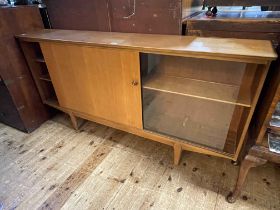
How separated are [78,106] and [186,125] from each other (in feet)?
2.84

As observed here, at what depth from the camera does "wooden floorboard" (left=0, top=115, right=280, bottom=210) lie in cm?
114

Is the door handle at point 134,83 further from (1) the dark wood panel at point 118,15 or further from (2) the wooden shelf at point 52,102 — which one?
(2) the wooden shelf at point 52,102

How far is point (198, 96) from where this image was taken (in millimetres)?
1083

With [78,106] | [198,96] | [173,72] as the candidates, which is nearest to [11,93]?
[78,106]

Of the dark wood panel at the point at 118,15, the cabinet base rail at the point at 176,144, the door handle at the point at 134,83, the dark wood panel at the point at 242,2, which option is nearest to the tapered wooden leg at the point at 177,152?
the cabinet base rail at the point at 176,144

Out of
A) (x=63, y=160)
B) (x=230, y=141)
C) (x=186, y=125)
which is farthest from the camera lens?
(x=63, y=160)

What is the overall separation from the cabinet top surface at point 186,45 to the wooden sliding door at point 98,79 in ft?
0.15

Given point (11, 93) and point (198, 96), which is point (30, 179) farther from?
point (198, 96)

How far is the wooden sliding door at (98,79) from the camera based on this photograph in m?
1.12

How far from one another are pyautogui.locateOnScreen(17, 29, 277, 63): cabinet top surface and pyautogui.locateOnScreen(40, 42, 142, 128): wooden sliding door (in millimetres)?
44

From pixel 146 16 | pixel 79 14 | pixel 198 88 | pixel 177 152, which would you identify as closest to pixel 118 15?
pixel 146 16

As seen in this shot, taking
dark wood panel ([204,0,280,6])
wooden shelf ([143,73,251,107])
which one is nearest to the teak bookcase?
wooden shelf ([143,73,251,107])

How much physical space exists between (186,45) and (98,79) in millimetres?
612

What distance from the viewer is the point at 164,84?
121cm
